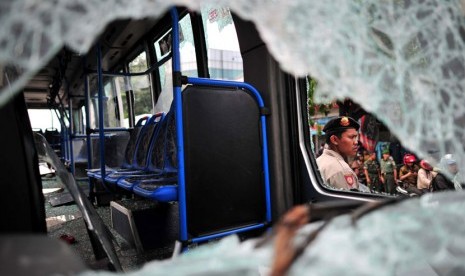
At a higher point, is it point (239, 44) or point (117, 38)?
point (117, 38)

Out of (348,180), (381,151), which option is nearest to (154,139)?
(348,180)

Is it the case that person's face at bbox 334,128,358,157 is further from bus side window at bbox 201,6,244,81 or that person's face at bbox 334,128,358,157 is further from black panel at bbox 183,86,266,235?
bus side window at bbox 201,6,244,81

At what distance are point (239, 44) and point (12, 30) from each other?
1.94m

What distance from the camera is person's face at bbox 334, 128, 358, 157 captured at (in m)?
2.24

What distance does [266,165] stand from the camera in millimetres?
→ 2160

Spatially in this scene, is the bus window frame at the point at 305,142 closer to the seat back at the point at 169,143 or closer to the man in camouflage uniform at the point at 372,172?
the seat back at the point at 169,143

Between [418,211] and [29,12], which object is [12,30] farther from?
[418,211]

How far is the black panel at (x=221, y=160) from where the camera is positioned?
1892 millimetres

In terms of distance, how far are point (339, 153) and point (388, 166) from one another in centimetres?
179

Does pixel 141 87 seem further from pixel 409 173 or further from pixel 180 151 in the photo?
pixel 409 173

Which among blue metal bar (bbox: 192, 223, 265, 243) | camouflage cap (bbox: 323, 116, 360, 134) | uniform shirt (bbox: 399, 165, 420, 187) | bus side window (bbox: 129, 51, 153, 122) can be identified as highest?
bus side window (bbox: 129, 51, 153, 122)

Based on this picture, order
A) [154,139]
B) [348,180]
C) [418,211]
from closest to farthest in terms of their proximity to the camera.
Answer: [418,211] < [348,180] < [154,139]

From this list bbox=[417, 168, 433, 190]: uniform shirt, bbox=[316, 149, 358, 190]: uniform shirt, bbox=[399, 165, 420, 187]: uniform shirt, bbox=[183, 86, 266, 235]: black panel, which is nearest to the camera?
bbox=[183, 86, 266, 235]: black panel

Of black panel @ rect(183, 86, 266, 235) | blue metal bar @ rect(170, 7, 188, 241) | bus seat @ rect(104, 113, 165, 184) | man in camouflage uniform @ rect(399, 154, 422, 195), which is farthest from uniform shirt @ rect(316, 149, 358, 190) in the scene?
bus seat @ rect(104, 113, 165, 184)
